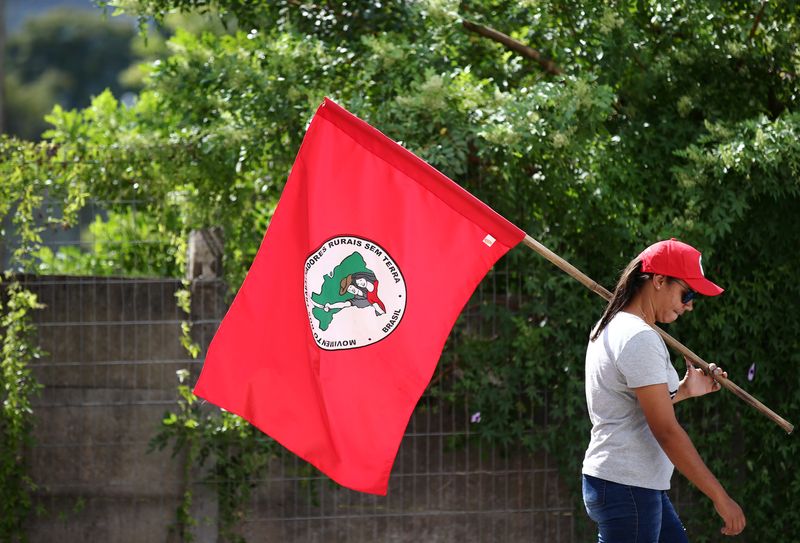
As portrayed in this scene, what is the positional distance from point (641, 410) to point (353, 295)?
1.08 meters

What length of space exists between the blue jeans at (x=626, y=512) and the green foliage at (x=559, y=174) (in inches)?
86.3

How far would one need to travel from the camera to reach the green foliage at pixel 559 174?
5723 millimetres

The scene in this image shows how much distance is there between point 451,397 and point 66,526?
2.26 m

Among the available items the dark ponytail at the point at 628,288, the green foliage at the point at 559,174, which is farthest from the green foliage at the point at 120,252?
the dark ponytail at the point at 628,288

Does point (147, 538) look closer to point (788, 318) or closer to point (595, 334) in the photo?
point (595, 334)

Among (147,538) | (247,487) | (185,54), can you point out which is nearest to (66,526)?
(147,538)

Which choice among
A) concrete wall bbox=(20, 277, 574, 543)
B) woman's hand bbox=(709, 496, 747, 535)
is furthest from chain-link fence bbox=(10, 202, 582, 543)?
woman's hand bbox=(709, 496, 747, 535)

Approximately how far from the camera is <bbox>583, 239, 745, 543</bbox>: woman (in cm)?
355

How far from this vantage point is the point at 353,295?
391 cm

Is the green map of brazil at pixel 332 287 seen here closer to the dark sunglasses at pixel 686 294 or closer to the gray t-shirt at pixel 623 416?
the gray t-shirt at pixel 623 416

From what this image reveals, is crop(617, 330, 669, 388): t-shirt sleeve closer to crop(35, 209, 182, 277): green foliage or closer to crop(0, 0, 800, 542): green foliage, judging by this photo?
crop(0, 0, 800, 542): green foliage

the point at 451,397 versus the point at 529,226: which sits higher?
the point at 529,226

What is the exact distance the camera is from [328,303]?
3.94m

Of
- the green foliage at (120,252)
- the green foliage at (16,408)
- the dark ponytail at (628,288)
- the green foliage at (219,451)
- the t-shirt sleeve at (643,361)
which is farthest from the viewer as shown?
the green foliage at (120,252)
